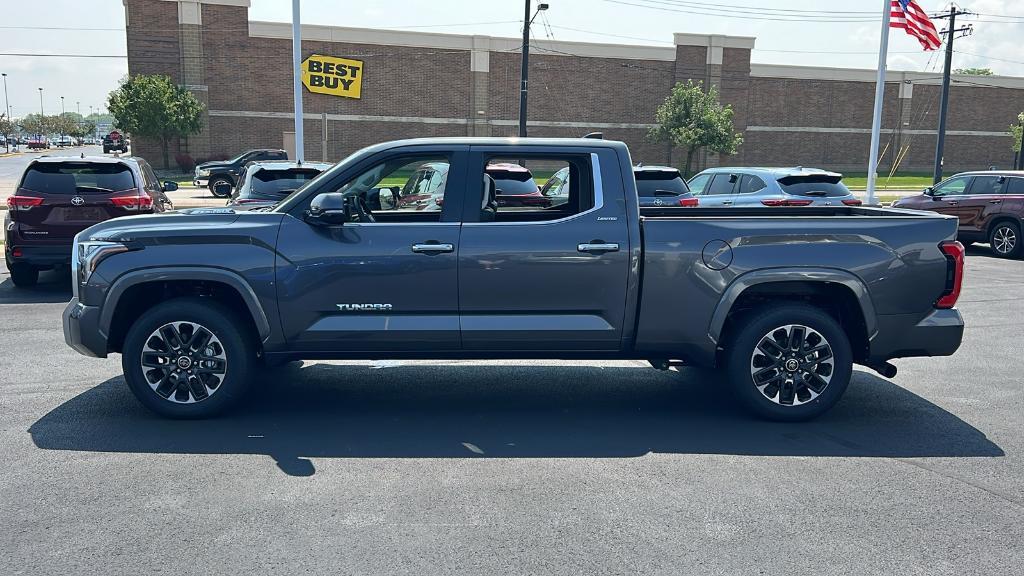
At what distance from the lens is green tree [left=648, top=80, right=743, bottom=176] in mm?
46969

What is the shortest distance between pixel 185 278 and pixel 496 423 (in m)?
2.35

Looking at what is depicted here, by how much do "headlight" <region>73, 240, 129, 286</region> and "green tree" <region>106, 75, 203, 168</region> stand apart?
38485 mm

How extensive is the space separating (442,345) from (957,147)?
6520cm

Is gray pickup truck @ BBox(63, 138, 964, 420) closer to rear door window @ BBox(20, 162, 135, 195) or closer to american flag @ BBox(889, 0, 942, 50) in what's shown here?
rear door window @ BBox(20, 162, 135, 195)

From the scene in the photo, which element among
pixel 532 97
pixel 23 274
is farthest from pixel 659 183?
pixel 532 97

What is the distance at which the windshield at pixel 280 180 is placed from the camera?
38.2 ft

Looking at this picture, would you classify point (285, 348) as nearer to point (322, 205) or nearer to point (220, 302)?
point (220, 302)

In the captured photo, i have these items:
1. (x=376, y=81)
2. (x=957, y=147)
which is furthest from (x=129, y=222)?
(x=957, y=147)

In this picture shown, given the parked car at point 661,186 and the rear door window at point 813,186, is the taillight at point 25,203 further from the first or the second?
the rear door window at point 813,186

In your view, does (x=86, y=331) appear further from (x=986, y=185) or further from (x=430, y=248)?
(x=986, y=185)

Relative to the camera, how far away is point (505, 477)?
16.5 feet

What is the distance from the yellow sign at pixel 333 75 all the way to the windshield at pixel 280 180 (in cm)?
3750

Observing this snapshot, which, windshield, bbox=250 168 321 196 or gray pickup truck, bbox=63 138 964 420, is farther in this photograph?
windshield, bbox=250 168 321 196

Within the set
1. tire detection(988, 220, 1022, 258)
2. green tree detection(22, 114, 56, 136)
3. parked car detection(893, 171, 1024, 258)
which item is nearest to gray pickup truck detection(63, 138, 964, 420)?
parked car detection(893, 171, 1024, 258)
